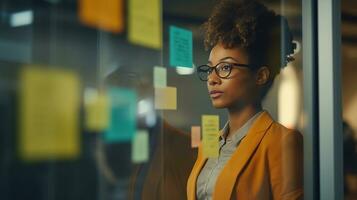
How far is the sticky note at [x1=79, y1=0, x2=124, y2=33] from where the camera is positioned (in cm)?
122

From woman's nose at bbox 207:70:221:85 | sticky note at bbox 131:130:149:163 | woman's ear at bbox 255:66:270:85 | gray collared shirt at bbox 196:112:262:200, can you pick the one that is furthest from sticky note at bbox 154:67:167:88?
woman's ear at bbox 255:66:270:85

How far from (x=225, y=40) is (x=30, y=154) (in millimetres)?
900

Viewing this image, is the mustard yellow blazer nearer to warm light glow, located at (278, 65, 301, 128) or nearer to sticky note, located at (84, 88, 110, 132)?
warm light glow, located at (278, 65, 301, 128)

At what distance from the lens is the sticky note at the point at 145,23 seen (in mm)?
1376

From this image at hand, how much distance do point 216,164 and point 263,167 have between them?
243mm

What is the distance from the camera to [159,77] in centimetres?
147

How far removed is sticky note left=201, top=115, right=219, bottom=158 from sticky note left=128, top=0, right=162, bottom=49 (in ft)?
1.14

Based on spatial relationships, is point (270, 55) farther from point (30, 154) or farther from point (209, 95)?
point (30, 154)

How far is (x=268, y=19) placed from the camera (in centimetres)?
200

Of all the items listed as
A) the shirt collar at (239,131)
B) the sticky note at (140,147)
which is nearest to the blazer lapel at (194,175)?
the shirt collar at (239,131)

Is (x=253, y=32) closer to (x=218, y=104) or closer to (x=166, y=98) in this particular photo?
(x=218, y=104)

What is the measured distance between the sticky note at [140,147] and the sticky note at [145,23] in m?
0.24

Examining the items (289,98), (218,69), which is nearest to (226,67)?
(218,69)

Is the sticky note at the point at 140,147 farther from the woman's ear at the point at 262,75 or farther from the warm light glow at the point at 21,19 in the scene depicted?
the woman's ear at the point at 262,75
